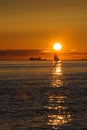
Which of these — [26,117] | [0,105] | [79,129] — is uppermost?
[0,105]

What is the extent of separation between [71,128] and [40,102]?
1541 centimetres

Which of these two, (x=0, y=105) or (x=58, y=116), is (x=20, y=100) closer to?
(x=0, y=105)

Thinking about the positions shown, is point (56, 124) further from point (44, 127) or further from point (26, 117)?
point (26, 117)

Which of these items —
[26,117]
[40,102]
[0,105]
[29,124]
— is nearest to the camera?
[29,124]

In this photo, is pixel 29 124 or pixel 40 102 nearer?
pixel 29 124

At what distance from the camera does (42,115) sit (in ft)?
118

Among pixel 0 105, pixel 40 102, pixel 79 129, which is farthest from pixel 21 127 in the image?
pixel 40 102

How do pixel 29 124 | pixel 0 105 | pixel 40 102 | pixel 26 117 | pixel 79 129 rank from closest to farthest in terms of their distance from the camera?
1. pixel 79 129
2. pixel 29 124
3. pixel 26 117
4. pixel 0 105
5. pixel 40 102

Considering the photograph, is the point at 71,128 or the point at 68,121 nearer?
the point at 71,128

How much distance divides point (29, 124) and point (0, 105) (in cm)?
1102

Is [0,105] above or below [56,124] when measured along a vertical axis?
above

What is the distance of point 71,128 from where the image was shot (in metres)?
30.3

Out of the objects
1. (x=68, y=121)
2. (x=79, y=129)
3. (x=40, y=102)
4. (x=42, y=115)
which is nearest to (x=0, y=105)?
(x=40, y=102)

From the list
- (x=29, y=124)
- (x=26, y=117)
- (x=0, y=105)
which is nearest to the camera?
(x=29, y=124)
